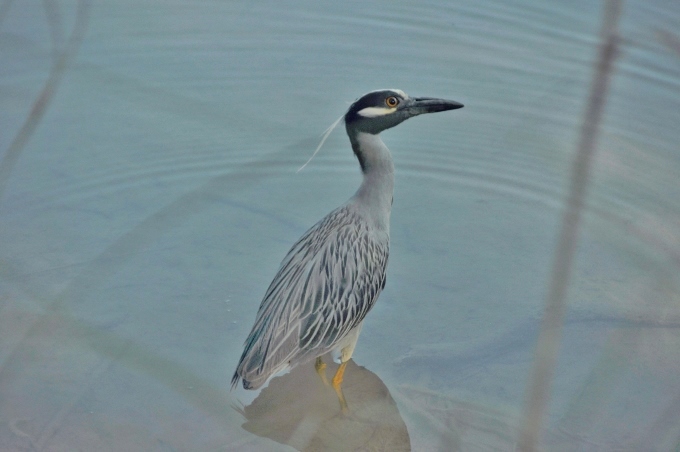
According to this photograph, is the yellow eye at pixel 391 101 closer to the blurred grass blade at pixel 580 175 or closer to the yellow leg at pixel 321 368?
the yellow leg at pixel 321 368

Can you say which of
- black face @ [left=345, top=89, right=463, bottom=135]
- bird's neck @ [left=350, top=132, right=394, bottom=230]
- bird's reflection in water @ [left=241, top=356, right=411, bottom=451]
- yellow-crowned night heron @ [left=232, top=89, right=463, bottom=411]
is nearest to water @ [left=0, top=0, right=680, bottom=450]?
bird's reflection in water @ [left=241, top=356, right=411, bottom=451]

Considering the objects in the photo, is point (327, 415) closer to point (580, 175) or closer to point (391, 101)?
point (391, 101)

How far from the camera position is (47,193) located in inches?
222

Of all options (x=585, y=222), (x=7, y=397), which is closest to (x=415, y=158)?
(x=585, y=222)

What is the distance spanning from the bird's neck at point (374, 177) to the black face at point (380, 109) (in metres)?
0.06

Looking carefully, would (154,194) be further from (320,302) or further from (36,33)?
(36,33)

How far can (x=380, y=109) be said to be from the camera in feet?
15.2

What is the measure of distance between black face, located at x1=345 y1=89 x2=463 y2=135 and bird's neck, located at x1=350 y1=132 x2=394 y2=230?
6cm

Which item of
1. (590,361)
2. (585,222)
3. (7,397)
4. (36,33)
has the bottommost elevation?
(7,397)

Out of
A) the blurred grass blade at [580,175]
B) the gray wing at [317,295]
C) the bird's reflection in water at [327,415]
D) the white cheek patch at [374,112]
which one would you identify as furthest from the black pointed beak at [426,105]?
the blurred grass blade at [580,175]

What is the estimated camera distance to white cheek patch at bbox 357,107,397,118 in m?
4.62

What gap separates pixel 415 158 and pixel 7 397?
11.2 ft

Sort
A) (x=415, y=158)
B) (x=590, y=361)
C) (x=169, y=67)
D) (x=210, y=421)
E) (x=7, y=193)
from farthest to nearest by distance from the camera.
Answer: (x=169, y=67) → (x=415, y=158) → (x=7, y=193) → (x=590, y=361) → (x=210, y=421)

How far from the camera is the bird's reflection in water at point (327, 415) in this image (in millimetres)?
4062
